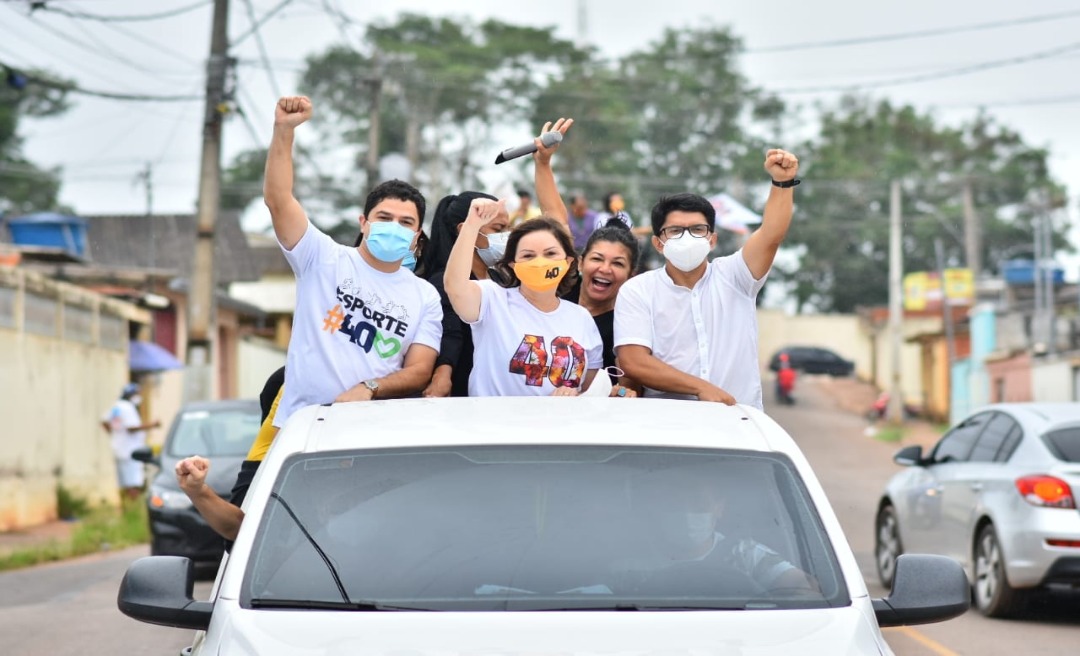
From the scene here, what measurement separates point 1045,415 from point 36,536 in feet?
42.5

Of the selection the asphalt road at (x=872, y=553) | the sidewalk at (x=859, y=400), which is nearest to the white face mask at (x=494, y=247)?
the asphalt road at (x=872, y=553)

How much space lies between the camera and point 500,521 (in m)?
4.21

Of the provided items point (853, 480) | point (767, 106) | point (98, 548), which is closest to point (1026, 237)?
point (767, 106)

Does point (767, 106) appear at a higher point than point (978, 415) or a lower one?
higher

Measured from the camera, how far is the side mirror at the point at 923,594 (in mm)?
4234

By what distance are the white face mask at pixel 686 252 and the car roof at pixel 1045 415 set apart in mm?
5395

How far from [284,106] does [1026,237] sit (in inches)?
2579

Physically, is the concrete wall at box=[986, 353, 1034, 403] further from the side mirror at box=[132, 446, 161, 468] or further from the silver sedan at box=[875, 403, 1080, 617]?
the side mirror at box=[132, 446, 161, 468]

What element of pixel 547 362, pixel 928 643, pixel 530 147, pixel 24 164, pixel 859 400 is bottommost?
pixel 859 400

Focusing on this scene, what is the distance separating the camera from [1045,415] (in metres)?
11.1

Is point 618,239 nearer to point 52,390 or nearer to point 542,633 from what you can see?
point 542,633

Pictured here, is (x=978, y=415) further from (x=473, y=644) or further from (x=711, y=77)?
(x=711, y=77)

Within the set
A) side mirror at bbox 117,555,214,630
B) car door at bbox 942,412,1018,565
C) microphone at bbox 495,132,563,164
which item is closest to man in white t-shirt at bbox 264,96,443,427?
microphone at bbox 495,132,563,164

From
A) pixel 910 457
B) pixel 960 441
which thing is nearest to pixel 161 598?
pixel 910 457
